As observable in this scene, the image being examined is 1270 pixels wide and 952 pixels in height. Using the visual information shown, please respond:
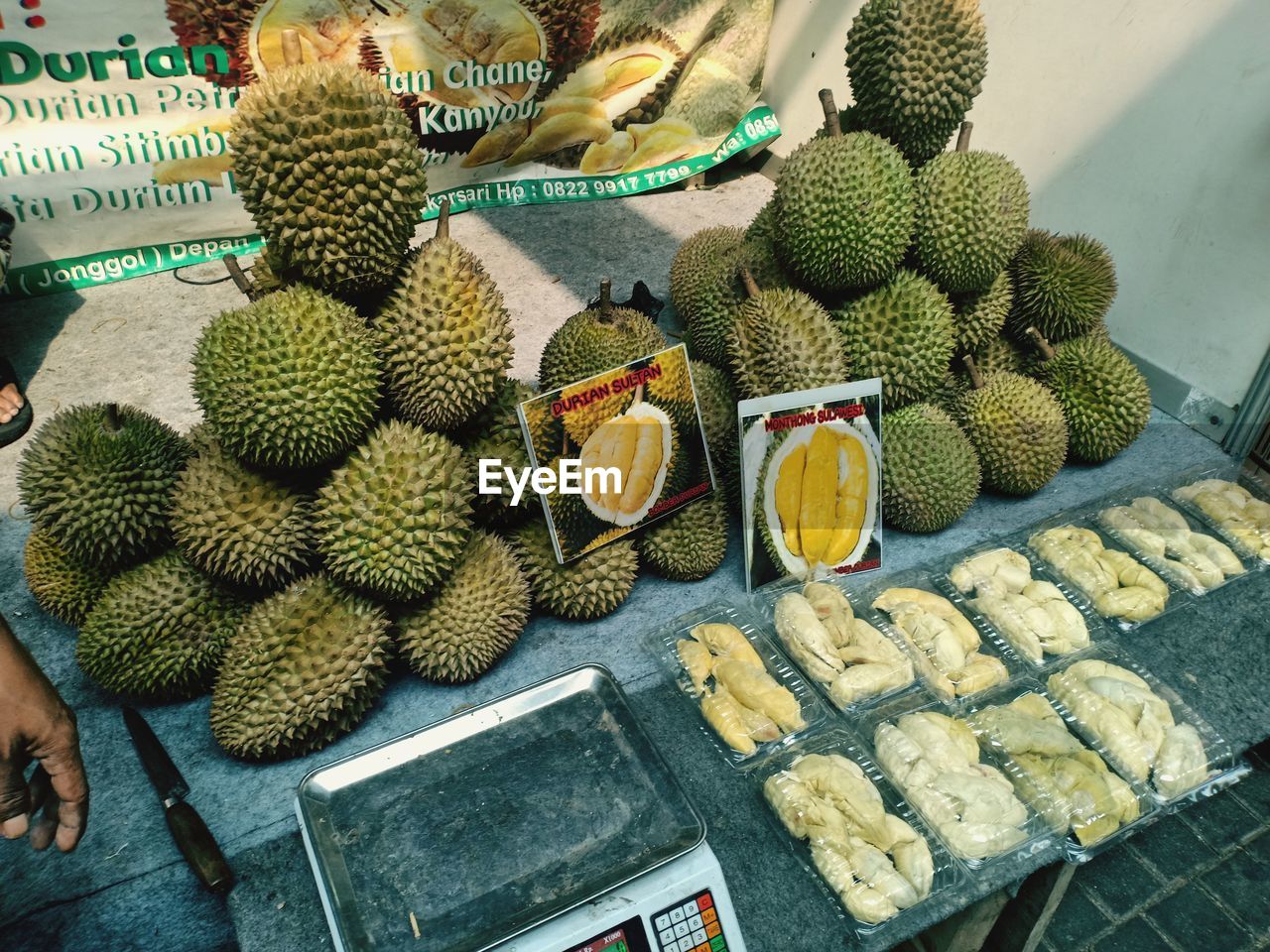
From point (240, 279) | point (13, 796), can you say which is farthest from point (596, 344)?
point (13, 796)

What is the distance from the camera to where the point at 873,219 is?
2.43 meters

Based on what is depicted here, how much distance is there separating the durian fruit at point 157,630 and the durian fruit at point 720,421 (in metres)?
1.36

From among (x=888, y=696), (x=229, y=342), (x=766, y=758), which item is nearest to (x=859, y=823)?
(x=766, y=758)

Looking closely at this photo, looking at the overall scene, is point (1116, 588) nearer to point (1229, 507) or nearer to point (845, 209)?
point (1229, 507)

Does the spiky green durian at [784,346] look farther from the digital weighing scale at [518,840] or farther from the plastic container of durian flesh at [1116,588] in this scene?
the digital weighing scale at [518,840]

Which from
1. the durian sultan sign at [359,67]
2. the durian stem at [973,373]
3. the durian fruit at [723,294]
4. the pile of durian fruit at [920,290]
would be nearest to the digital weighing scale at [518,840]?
the pile of durian fruit at [920,290]

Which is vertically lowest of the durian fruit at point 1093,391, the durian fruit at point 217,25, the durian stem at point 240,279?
the durian fruit at point 1093,391

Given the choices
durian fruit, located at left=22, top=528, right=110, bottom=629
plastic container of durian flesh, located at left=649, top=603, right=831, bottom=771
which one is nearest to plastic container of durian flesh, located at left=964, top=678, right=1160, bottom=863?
plastic container of durian flesh, located at left=649, top=603, right=831, bottom=771

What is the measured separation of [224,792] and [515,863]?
2.52 feet

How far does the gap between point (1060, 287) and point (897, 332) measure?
788mm

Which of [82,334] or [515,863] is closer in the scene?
[515,863]

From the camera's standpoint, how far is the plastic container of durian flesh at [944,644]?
2121 millimetres

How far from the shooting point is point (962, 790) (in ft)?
6.04

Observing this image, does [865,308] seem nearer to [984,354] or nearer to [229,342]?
[984,354]
